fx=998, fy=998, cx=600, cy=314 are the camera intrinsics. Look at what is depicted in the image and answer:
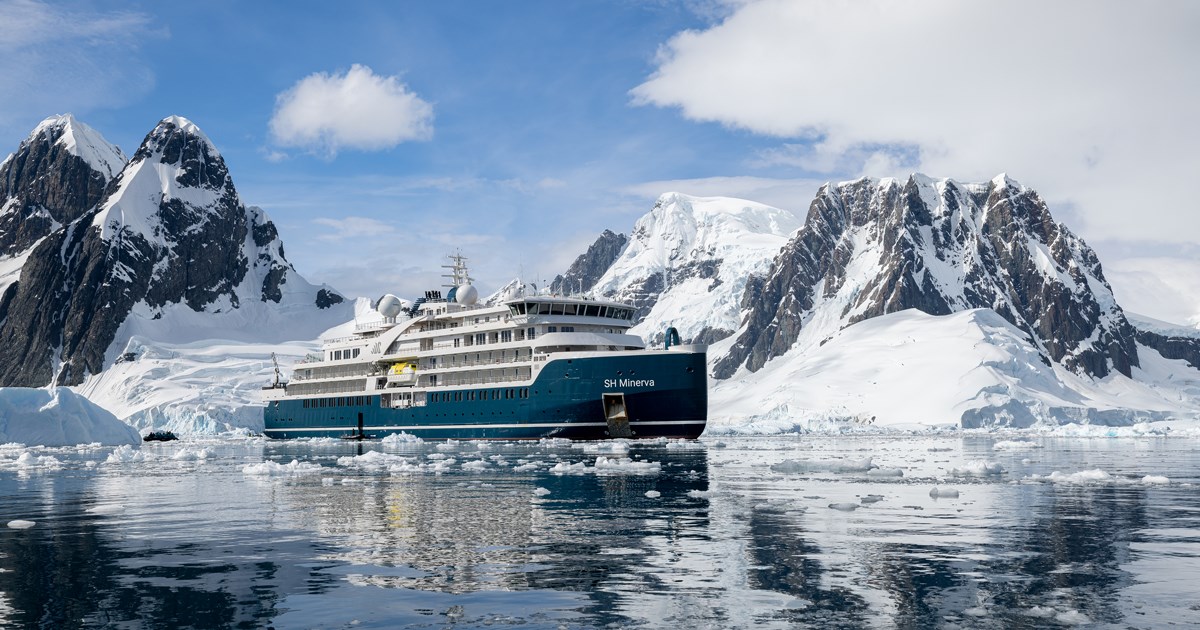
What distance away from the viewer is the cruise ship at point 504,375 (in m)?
69.2

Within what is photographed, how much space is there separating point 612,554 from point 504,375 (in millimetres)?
58937

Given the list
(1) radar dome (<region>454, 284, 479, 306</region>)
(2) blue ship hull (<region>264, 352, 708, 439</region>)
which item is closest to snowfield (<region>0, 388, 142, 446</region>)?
(1) radar dome (<region>454, 284, 479, 306</region>)

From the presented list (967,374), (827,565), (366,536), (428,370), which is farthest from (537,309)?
(967,374)

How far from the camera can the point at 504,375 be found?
76375 mm

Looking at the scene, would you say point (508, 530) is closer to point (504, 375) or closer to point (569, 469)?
point (569, 469)

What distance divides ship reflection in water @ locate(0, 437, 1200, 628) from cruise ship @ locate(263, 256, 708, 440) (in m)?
34.4

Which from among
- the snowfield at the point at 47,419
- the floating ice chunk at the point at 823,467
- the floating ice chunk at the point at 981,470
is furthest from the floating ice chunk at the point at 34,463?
the floating ice chunk at the point at 981,470

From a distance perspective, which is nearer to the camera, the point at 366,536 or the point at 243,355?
the point at 366,536

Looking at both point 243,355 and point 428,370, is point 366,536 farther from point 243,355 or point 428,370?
point 243,355

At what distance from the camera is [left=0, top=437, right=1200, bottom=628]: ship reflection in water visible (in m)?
13.2

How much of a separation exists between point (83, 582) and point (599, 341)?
2273 inches

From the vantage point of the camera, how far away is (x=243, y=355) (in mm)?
188875

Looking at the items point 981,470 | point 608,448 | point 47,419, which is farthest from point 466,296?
point 981,470

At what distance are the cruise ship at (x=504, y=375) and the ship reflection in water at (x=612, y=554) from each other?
34.4 metres
